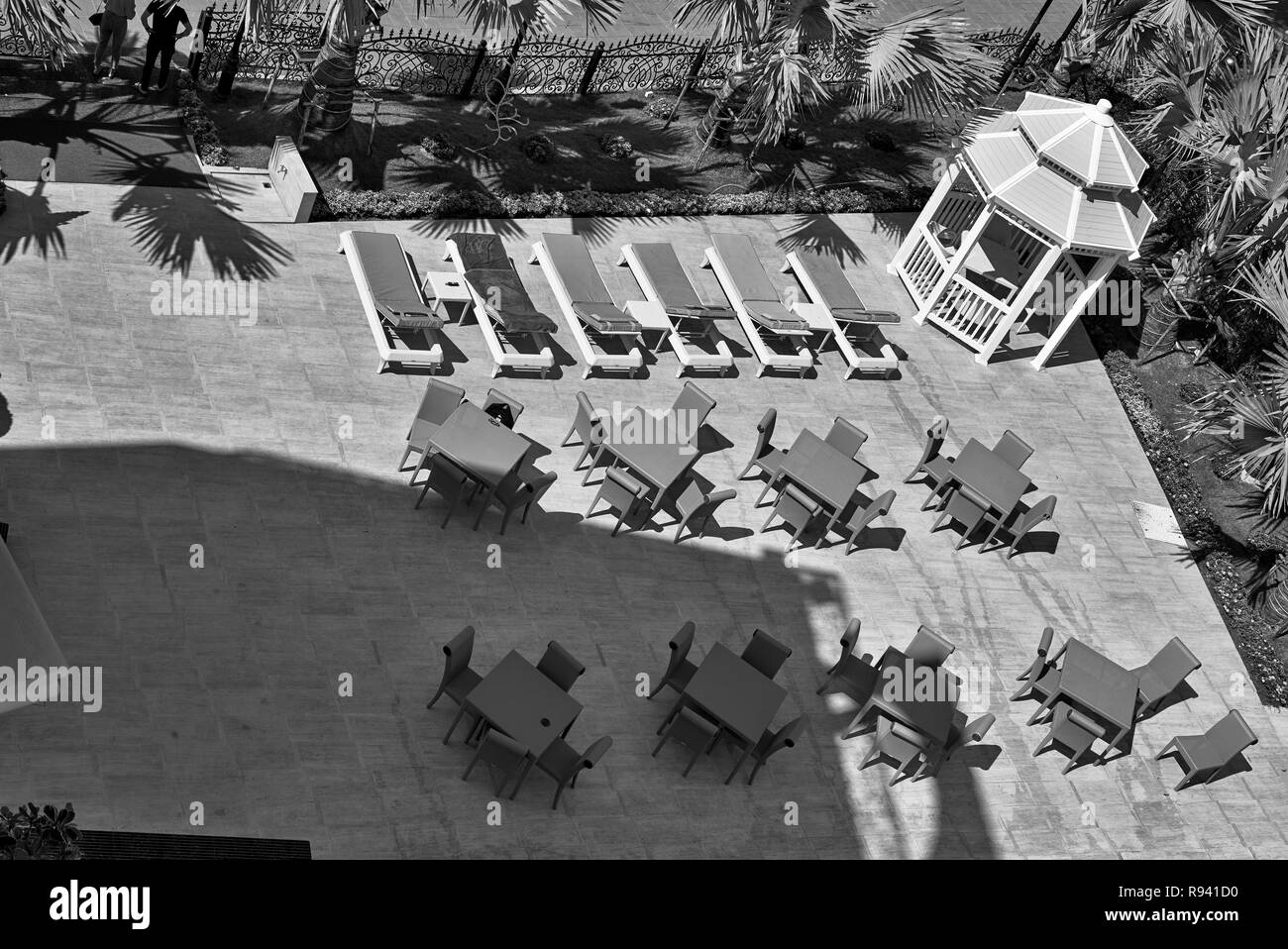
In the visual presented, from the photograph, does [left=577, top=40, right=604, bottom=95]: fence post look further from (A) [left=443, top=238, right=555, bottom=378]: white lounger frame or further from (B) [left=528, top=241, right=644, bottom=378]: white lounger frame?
(A) [left=443, top=238, right=555, bottom=378]: white lounger frame

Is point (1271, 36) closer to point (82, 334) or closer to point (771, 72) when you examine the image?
point (771, 72)

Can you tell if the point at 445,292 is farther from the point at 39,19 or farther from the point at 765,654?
the point at 765,654

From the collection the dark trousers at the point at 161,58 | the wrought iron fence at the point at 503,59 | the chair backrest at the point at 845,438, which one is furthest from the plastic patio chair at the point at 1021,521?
the dark trousers at the point at 161,58

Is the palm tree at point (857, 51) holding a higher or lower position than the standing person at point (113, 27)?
higher

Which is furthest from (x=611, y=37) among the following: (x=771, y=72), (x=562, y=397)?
(x=562, y=397)

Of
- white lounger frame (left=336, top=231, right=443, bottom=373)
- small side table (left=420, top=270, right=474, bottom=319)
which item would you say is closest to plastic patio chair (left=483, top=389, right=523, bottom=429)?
white lounger frame (left=336, top=231, right=443, bottom=373)

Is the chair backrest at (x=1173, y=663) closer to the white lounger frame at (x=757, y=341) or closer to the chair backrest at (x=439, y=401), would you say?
the white lounger frame at (x=757, y=341)
